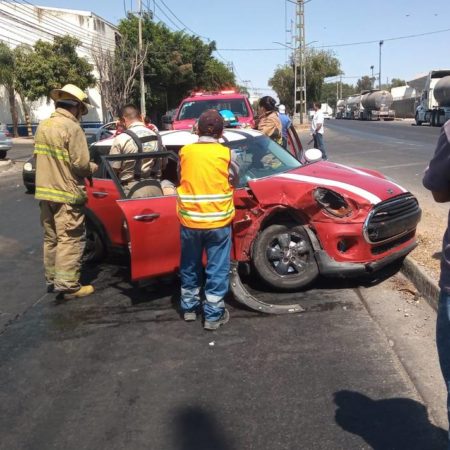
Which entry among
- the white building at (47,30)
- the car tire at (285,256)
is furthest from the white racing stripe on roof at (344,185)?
the white building at (47,30)

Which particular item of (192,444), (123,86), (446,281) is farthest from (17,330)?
(123,86)

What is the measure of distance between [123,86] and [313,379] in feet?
133

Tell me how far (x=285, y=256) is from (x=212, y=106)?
799cm

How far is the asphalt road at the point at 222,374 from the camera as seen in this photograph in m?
3.03

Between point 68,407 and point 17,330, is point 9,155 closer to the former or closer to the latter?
point 17,330

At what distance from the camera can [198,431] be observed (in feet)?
10.1

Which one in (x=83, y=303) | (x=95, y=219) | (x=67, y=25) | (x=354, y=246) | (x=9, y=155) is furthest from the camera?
(x=67, y=25)

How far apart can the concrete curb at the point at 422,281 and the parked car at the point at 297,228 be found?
19 centimetres

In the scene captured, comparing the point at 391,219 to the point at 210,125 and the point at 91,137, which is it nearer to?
the point at 210,125

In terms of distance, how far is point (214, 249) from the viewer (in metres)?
4.46

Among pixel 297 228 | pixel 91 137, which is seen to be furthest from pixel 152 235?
pixel 91 137

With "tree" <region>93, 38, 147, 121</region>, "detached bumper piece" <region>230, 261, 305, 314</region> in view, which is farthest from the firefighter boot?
"tree" <region>93, 38, 147, 121</region>

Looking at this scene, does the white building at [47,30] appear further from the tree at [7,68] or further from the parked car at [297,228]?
the parked car at [297,228]

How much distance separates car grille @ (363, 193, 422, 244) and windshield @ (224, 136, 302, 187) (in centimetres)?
117
